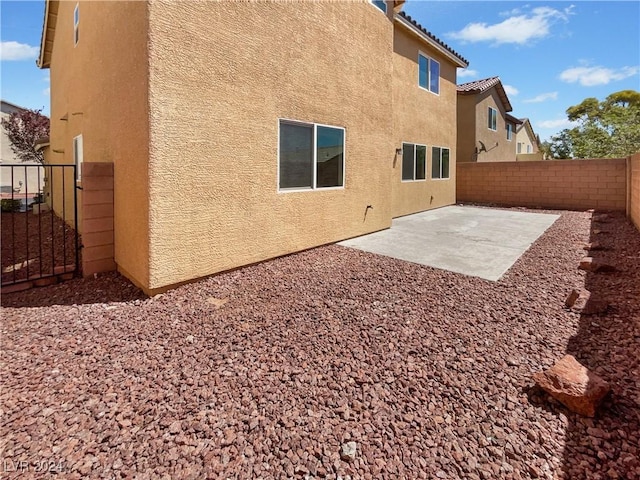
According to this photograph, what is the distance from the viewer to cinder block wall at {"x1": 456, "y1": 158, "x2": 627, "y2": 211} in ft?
46.2

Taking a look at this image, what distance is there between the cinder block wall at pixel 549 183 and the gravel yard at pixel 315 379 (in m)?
11.5

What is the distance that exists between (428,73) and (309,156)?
8.77 meters

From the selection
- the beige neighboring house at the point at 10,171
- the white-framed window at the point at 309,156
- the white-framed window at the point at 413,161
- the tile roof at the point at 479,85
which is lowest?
the white-framed window at the point at 309,156

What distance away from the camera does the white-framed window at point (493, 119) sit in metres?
23.1

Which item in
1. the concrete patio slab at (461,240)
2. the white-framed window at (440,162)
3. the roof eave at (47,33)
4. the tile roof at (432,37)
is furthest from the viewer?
the white-framed window at (440,162)

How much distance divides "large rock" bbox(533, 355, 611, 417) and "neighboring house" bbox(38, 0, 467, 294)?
4.54 m

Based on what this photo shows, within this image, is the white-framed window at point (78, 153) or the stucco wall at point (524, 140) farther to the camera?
the stucco wall at point (524, 140)

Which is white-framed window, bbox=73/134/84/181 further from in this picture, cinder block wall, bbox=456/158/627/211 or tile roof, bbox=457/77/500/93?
tile roof, bbox=457/77/500/93

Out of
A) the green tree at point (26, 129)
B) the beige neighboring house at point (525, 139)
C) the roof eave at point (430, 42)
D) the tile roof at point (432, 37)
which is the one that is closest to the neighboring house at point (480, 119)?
the roof eave at point (430, 42)

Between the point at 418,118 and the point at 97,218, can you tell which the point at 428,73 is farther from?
the point at 97,218

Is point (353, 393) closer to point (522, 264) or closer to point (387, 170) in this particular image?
point (522, 264)

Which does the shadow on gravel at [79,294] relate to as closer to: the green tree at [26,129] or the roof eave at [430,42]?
the roof eave at [430,42]

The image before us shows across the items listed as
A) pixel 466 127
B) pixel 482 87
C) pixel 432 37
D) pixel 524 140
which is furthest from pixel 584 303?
pixel 524 140

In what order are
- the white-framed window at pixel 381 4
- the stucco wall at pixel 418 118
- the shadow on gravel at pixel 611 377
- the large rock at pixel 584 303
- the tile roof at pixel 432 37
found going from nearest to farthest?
the shadow on gravel at pixel 611 377 < the large rock at pixel 584 303 < the white-framed window at pixel 381 4 < the tile roof at pixel 432 37 < the stucco wall at pixel 418 118
